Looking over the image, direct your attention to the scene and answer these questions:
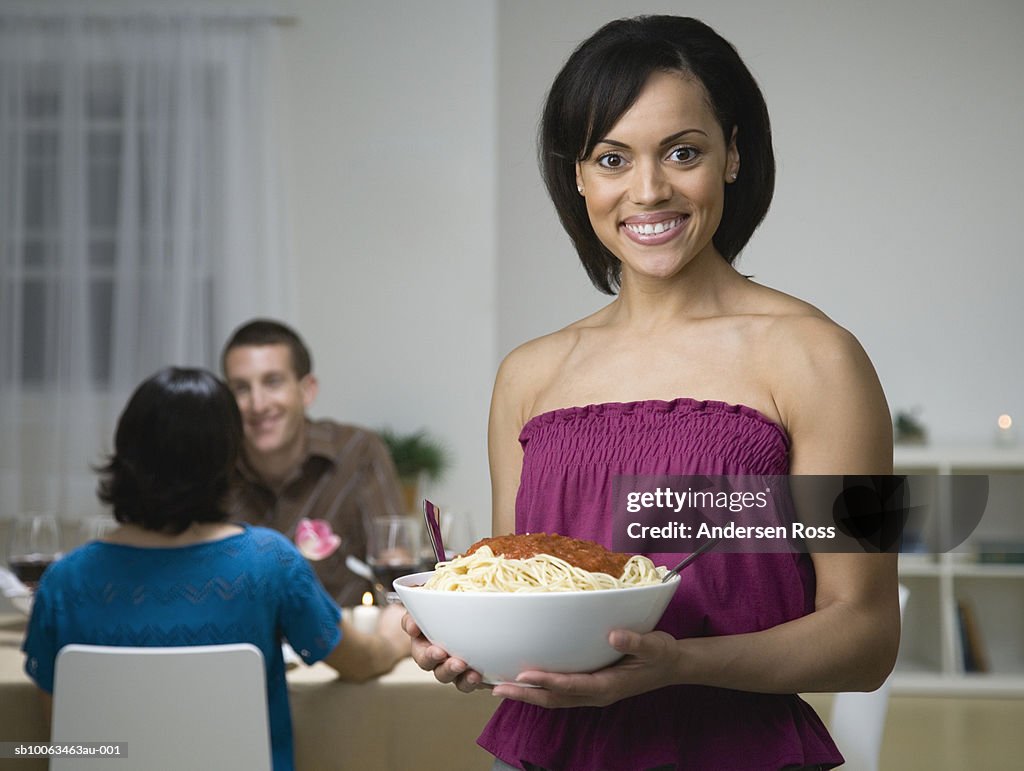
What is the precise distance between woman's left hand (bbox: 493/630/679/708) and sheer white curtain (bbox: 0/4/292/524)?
279 cm

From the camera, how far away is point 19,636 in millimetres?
1625

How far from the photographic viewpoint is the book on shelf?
2486 mm

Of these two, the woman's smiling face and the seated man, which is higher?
the woman's smiling face

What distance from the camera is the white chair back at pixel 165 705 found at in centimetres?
113

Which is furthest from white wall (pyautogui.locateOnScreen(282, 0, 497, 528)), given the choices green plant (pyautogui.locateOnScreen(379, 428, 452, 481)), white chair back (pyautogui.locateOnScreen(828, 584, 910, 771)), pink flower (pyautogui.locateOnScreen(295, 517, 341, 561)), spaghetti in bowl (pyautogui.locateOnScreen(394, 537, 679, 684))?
spaghetti in bowl (pyautogui.locateOnScreen(394, 537, 679, 684))

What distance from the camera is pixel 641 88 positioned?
0.75 metres

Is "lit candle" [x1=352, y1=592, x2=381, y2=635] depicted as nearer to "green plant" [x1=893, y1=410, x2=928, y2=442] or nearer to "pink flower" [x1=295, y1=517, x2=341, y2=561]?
"pink flower" [x1=295, y1=517, x2=341, y2=561]

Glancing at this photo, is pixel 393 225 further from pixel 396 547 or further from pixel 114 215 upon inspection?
pixel 396 547

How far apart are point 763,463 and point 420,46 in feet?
9.20

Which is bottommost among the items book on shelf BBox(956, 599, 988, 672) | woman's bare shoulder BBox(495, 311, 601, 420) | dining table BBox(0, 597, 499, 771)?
book on shelf BBox(956, 599, 988, 672)

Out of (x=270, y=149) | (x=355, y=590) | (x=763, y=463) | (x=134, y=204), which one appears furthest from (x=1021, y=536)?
(x=134, y=204)

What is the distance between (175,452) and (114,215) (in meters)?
2.22

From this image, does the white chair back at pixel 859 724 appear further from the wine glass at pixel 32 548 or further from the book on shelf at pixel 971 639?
the book on shelf at pixel 971 639

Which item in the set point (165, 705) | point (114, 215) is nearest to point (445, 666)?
point (165, 705)
